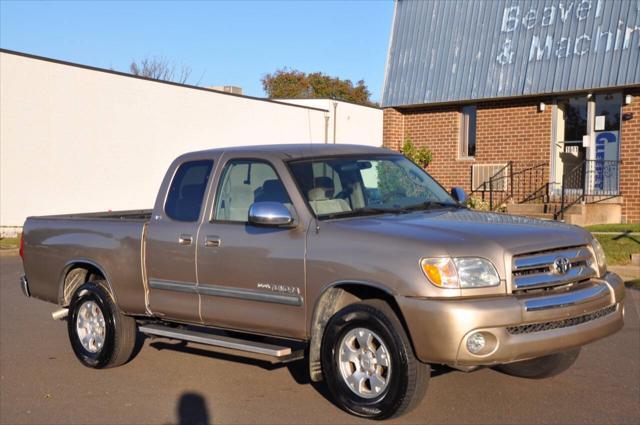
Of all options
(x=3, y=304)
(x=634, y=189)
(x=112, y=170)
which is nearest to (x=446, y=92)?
(x=634, y=189)

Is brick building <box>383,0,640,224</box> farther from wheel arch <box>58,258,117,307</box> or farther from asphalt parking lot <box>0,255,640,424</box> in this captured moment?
wheel arch <box>58,258,117,307</box>

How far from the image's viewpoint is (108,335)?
7.32 metres

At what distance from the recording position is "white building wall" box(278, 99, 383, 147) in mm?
35594

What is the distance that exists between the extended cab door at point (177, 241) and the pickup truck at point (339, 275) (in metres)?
0.01

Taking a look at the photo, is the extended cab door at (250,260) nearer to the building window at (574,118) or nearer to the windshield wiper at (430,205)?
the windshield wiper at (430,205)

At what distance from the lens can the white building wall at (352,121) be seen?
117 feet

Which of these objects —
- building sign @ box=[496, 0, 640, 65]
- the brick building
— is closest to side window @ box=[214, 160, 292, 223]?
the brick building

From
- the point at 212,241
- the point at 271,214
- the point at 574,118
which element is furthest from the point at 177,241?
the point at 574,118

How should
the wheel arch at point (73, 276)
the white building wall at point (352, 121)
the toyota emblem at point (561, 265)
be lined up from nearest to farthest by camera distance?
the toyota emblem at point (561, 265) → the wheel arch at point (73, 276) → the white building wall at point (352, 121)

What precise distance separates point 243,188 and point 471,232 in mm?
2132

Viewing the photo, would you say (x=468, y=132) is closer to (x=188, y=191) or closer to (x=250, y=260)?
(x=188, y=191)

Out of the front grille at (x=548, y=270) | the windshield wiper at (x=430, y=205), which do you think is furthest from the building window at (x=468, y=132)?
the front grille at (x=548, y=270)

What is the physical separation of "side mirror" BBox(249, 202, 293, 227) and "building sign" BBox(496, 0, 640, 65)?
13.2 metres

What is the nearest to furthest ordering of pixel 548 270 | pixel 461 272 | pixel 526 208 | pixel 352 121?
Result: pixel 461 272
pixel 548 270
pixel 526 208
pixel 352 121
